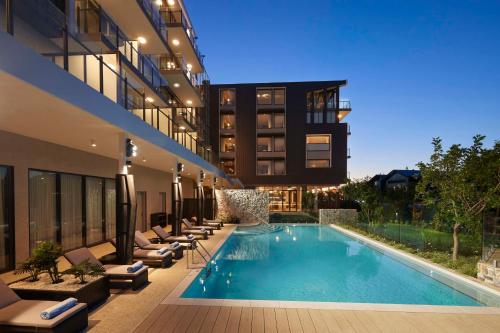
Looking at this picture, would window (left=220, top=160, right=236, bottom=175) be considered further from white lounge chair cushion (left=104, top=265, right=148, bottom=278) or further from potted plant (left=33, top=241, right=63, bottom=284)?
potted plant (left=33, top=241, right=63, bottom=284)

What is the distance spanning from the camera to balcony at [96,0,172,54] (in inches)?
440

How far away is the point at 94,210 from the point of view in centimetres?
1126

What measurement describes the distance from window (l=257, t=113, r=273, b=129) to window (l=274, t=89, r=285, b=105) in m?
1.51

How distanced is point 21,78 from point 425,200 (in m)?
10.3

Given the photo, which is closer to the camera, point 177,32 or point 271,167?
point 177,32

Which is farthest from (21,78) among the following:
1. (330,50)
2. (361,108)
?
Result: (361,108)

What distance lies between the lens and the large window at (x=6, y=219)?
23.3 feet

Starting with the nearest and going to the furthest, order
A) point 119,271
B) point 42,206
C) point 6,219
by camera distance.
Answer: point 119,271 → point 6,219 → point 42,206

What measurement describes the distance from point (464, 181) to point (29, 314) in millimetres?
10023

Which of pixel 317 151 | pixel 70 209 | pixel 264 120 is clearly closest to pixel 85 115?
pixel 70 209

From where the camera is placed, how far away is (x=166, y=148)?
9688mm

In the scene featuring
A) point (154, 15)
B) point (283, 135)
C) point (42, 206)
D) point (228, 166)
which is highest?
point (154, 15)

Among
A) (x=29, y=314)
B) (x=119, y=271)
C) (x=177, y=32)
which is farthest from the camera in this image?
(x=177, y=32)

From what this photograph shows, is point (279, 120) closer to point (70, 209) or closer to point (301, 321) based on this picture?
point (70, 209)
